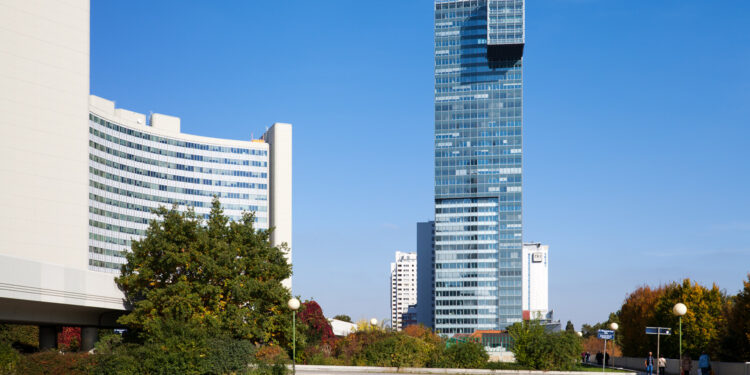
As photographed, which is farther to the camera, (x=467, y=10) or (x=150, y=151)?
(x=467, y=10)

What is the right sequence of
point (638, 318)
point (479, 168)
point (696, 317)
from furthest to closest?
1. point (479, 168)
2. point (638, 318)
3. point (696, 317)

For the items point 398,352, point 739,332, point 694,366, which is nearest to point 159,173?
point 398,352

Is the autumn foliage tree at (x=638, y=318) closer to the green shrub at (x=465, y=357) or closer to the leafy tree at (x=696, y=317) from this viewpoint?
the leafy tree at (x=696, y=317)

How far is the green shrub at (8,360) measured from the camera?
29.1 meters

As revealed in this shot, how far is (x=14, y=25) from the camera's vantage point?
174ft

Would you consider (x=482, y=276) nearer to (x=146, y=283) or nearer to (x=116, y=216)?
(x=116, y=216)

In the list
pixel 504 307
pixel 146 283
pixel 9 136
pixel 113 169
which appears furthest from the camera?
pixel 504 307

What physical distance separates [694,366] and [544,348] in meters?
13.0

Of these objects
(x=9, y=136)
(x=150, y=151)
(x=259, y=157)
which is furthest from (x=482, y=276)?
(x=9, y=136)

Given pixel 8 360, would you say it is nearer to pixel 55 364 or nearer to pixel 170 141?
pixel 55 364

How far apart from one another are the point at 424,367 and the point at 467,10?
16840 centimetres

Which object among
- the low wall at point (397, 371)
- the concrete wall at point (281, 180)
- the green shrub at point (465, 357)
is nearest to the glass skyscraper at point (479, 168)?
the concrete wall at point (281, 180)

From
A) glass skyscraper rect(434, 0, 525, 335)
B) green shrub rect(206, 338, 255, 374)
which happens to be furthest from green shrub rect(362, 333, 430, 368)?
glass skyscraper rect(434, 0, 525, 335)

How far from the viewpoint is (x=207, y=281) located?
36.5 metres
